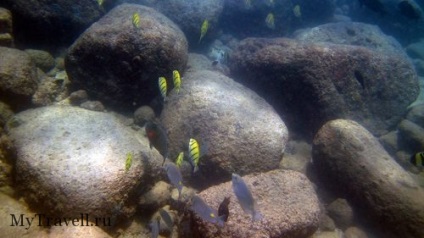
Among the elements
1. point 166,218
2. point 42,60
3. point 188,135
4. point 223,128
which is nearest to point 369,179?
point 223,128

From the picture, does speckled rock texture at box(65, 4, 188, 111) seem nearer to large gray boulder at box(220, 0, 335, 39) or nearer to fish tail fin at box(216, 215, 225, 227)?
fish tail fin at box(216, 215, 225, 227)

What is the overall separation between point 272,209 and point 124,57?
4.40 m

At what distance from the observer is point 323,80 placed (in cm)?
705

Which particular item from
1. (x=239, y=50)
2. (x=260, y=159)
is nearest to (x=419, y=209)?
(x=260, y=159)

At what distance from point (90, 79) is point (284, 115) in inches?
201

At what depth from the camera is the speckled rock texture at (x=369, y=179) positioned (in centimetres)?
541

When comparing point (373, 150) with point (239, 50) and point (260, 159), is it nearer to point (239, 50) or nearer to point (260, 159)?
point (260, 159)

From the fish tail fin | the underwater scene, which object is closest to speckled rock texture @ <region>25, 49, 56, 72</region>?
the underwater scene

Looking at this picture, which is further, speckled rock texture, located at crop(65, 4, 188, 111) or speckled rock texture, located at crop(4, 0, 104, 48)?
speckled rock texture, located at crop(4, 0, 104, 48)

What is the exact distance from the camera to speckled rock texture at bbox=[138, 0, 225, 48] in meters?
11.1

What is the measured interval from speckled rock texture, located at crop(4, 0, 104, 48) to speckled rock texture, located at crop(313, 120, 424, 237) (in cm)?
724

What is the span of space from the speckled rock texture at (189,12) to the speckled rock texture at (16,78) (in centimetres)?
640

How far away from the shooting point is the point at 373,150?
6.02m

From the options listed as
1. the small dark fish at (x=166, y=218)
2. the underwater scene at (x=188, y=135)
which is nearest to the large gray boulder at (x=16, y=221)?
the underwater scene at (x=188, y=135)
